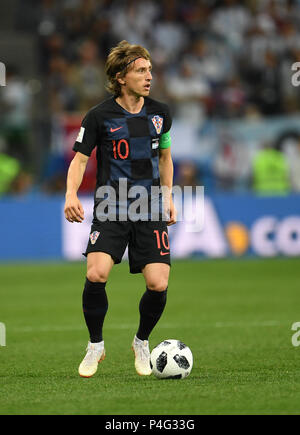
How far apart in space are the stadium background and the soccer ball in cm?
582

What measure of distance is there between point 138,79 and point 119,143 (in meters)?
0.47

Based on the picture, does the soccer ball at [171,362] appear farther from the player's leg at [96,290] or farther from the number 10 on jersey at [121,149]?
the number 10 on jersey at [121,149]

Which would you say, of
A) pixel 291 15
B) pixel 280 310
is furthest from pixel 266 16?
pixel 280 310

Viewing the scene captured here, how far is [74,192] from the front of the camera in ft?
20.5

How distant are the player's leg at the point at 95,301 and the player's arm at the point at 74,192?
0.31 meters

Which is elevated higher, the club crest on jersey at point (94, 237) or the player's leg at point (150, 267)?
the club crest on jersey at point (94, 237)

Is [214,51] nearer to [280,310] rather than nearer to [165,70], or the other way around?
[165,70]

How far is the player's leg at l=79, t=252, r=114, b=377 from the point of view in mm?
6250

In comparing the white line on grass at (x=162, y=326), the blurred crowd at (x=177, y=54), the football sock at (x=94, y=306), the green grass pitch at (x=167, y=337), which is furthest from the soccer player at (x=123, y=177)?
the blurred crowd at (x=177, y=54)

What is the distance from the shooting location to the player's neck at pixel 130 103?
6488mm

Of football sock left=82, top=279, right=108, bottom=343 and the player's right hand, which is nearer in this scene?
the player's right hand

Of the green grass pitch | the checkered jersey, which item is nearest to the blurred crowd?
the green grass pitch

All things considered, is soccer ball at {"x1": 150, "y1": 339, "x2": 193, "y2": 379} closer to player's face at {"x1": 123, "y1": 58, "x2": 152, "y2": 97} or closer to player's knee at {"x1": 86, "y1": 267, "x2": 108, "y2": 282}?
player's knee at {"x1": 86, "y1": 267, "x2": 108, "y2": 282}

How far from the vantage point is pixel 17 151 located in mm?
18172
